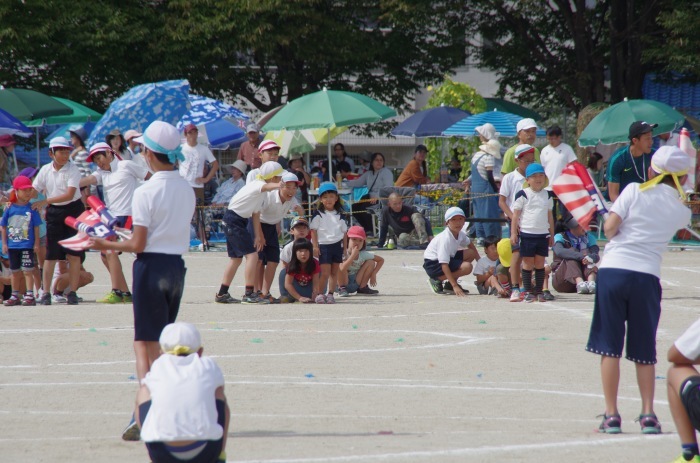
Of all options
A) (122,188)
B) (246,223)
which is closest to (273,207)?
(246,223)

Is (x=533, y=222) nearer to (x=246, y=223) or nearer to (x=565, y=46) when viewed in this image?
(x=246, y=223)

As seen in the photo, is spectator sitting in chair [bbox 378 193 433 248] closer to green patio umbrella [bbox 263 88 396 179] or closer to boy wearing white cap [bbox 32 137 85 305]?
green patio umbrella [bbox 263 88 396 179]

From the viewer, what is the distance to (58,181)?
13.1 meters

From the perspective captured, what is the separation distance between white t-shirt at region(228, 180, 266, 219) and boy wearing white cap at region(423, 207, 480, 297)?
101 inches

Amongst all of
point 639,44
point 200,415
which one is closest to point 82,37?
point 639,44

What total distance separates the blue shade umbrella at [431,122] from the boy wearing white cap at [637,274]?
18.8m

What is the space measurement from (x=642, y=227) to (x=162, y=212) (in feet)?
9.43

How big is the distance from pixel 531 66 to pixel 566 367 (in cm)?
2414

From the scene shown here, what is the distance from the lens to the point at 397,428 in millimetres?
6973

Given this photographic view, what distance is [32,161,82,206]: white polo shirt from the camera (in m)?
13.0

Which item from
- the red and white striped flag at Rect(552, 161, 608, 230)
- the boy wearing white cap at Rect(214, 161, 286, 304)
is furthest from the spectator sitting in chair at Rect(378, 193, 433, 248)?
the red and white striped flag at Rect(552, 161, 608, 230)

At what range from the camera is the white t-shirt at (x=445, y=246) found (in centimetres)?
1473

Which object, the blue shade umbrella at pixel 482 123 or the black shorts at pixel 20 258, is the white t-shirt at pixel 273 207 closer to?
the black shorts at pixel 20 258

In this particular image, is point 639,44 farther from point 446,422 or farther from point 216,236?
point 446,422
